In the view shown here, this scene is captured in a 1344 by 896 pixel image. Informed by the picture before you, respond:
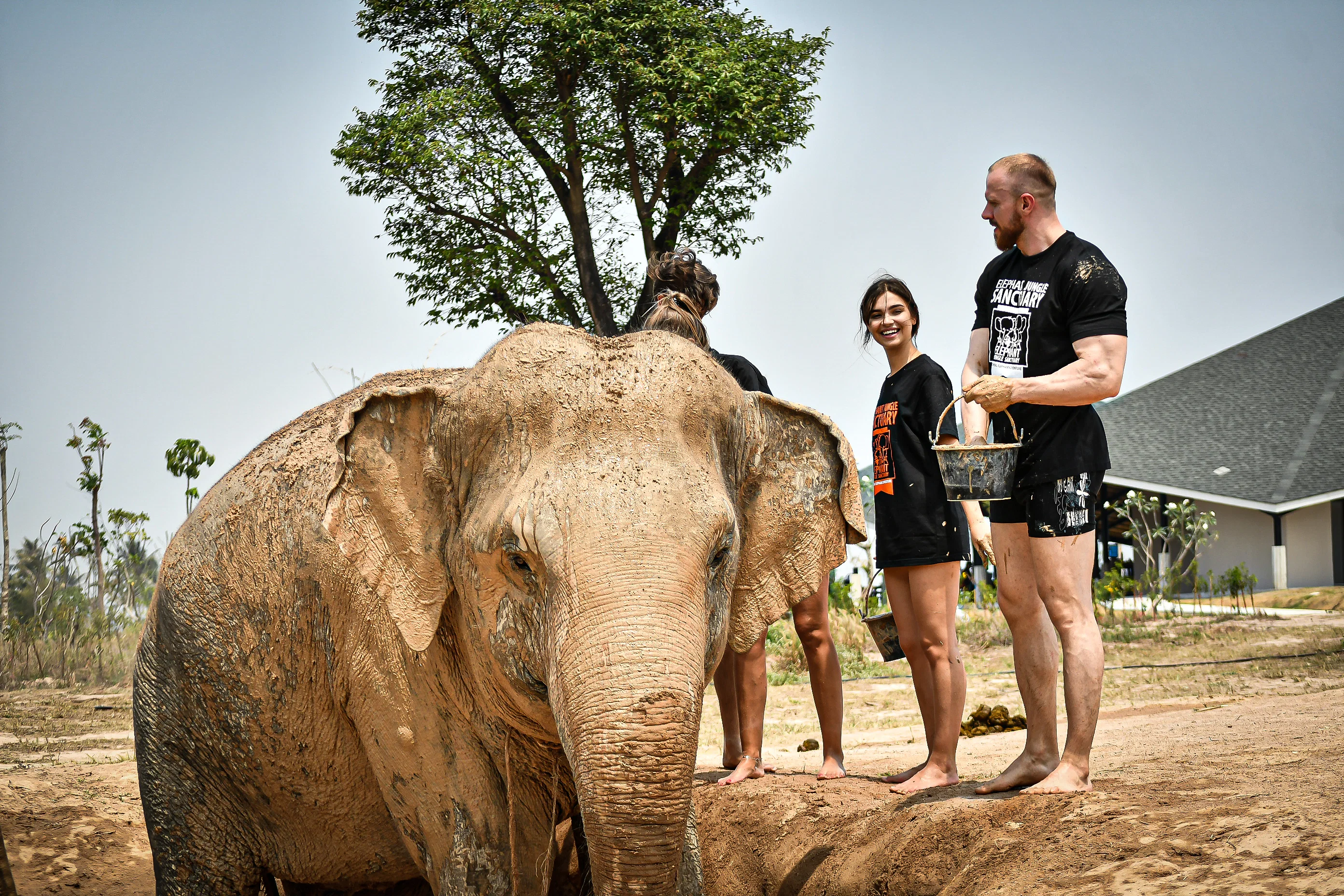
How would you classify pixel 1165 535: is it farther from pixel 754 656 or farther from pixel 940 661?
pixel 940 661

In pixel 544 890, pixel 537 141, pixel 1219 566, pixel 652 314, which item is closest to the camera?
pixel 544 890

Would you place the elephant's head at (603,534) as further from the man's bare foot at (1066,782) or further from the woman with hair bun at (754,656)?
the woman with hair bun at (754,656)

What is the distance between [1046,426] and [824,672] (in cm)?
204

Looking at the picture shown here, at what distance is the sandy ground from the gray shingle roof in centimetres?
2013

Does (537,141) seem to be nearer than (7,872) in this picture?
No

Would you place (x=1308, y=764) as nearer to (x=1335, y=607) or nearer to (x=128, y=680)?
(x=128, y=680)

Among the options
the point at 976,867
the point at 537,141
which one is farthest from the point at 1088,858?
the point at 537,141

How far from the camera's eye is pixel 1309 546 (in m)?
27.4

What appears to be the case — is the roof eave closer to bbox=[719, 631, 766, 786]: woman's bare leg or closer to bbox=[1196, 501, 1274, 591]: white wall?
bbox=[1196, 501, 1274, 591]: white wall

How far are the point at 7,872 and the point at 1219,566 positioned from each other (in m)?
29.2

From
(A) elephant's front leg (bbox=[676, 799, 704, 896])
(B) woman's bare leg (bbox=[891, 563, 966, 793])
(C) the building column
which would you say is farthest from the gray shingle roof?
(A) elephant's front leg (bbox=[676, 799, 704, 896])

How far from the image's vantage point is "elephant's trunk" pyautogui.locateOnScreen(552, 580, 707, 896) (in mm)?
2779

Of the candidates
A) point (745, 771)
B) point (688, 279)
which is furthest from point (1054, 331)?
point (745, 771)

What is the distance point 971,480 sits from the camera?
14.1ft
